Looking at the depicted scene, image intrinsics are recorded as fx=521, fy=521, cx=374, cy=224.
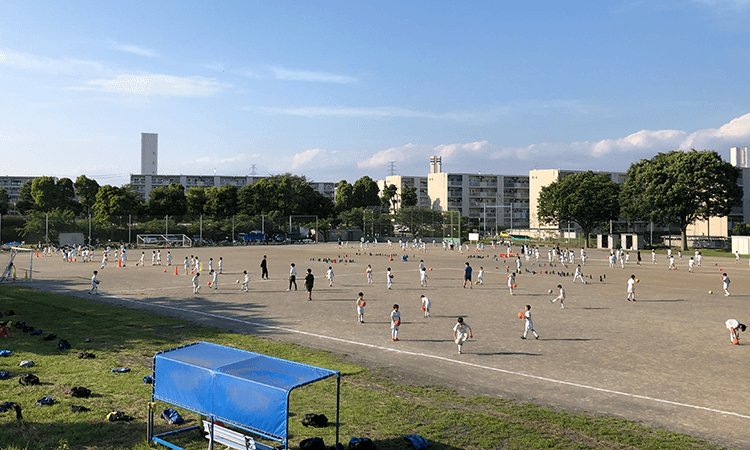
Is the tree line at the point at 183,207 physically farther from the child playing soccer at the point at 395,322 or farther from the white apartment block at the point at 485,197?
the child playing soccer at the point at 395,322

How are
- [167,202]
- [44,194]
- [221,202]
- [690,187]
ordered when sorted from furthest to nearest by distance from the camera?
[221,202], [167,202], [44,194], [690,187]

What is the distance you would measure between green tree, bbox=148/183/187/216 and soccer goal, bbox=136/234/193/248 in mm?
17378

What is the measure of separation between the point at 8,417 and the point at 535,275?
37.0 metres

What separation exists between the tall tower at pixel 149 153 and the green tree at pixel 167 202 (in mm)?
97713

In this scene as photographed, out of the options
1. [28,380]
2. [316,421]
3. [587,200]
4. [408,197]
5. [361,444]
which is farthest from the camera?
[408,197]

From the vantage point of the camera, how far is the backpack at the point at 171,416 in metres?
10.1

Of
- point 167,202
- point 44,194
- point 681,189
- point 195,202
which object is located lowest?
point 681,189

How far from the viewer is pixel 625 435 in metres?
→ 9.69

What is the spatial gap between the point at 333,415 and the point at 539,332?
10809 millimetres

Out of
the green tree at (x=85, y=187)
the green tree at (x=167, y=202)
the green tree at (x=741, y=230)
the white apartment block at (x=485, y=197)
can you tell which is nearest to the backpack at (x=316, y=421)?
the green tree at (x=741, y=230)

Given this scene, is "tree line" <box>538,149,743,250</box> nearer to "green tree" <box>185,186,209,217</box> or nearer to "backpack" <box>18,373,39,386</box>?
"backpack" <box>18,373,39,386</box>

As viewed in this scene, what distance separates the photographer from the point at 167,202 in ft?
344

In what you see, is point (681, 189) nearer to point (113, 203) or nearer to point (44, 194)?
point (113, 203)

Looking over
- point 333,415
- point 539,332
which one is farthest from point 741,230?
point 333,415
